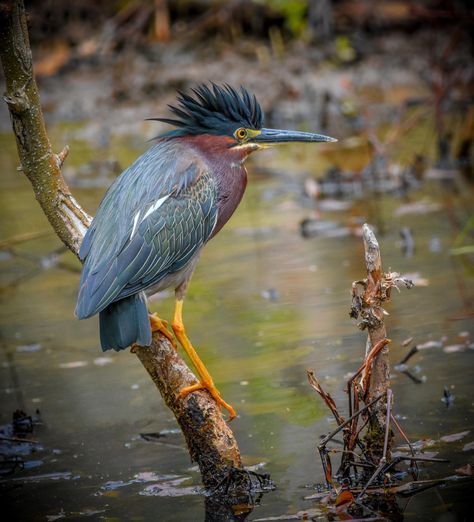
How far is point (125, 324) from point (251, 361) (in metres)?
1.87

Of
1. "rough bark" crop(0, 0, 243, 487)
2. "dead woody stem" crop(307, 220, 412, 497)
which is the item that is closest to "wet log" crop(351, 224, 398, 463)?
Result: "dead woody stem" crop(307, 220, 412, 497)

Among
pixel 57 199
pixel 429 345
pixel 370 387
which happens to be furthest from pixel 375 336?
pixel 429 345

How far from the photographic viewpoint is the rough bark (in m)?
4.11

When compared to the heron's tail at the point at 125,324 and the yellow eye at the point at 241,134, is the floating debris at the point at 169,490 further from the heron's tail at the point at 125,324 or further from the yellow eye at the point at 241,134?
the yellow eye at the point at 241,134

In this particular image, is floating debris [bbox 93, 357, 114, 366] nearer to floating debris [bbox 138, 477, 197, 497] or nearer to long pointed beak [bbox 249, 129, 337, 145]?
floating debris [bbox 138, 477, 197, 497]

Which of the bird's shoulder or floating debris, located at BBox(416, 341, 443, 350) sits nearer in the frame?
the bird's shoulder

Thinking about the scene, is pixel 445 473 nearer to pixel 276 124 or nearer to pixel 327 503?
pixel 327 503

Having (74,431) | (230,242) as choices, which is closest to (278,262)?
(230,242)

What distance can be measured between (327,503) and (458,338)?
209 centimetres

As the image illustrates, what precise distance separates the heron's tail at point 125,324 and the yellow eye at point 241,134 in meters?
0.95

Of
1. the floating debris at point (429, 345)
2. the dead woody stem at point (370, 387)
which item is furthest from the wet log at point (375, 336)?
the floating debris at point (429, 345)

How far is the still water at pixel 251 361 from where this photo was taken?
4.39 metres

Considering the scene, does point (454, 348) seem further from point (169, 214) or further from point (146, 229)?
point (146, 229)

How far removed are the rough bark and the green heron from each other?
0.09 m
